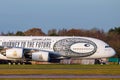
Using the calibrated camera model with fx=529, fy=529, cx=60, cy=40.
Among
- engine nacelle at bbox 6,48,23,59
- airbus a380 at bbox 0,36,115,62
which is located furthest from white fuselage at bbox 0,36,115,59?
engine nacelle at bbox 6,48,23,59

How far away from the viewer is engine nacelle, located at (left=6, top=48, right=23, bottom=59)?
67875 millimetres

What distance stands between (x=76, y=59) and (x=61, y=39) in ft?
14.1

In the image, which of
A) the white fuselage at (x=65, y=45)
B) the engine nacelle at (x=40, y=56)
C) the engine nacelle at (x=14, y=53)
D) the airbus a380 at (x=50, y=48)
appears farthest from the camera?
the white fuselage at (x=65, y=45)

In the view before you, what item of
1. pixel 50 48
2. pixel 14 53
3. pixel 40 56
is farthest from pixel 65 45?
pixel 14 53

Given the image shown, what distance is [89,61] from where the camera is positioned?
71.1 meters

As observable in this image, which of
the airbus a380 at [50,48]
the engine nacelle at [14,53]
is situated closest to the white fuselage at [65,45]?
the airbus a380 at [50,48]

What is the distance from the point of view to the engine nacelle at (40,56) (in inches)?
2662

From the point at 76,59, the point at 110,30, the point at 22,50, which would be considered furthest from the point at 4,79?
the point at 110,30

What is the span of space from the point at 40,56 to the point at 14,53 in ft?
11.1

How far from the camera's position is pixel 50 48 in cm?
6906

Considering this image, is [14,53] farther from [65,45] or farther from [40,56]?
[65,45]

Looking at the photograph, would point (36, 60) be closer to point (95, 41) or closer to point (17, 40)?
point (17, 40)

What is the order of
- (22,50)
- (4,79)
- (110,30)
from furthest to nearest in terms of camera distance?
(110,30)
(22,50)
(4,79)

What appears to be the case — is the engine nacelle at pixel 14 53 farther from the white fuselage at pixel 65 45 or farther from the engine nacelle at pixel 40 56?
the engine nacelle at pixel 40 56
